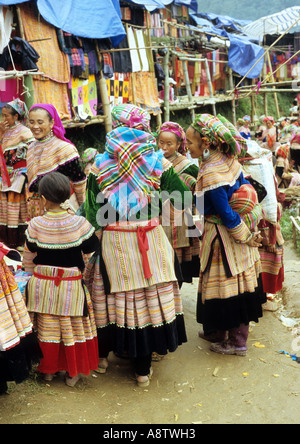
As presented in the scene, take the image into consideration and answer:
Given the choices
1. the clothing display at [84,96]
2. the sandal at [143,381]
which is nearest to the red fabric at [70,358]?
the sandal at [143,381]

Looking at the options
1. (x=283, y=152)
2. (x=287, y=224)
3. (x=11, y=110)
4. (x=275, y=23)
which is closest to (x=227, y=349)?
(x=11, y=110)

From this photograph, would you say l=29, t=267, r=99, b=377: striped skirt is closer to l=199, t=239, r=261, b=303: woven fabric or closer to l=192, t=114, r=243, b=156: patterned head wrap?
l=199, t=239, r=261, b=303: woven fabric

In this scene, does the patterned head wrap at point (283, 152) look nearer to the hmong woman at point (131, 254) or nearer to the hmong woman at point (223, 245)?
the hmong woman at point (223, 245)

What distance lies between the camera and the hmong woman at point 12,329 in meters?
2.63

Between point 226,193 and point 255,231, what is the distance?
19.0 inches

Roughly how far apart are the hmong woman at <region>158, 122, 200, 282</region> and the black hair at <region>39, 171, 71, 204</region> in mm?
1347

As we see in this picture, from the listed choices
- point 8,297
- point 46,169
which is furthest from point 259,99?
point 8,297

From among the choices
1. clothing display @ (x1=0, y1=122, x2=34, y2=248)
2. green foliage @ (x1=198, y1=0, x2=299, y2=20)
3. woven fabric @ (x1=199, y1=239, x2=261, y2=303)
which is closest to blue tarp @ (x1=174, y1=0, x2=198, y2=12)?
clothing display @ (x1=0, y1=122, x2=34, y2=248)

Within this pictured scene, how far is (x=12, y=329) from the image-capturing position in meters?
2.66

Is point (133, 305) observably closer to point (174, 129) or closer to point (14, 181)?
point (174, 129)

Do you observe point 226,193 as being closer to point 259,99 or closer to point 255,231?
point 255,231

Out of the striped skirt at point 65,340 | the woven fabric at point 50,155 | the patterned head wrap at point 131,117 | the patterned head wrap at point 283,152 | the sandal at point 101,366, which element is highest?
the patterned head wrap at point 131,117

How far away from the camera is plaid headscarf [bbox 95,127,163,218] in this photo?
10.3 feet

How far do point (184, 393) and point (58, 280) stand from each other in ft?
4.04
